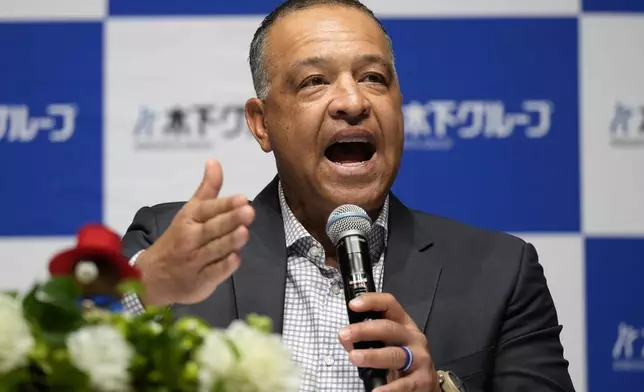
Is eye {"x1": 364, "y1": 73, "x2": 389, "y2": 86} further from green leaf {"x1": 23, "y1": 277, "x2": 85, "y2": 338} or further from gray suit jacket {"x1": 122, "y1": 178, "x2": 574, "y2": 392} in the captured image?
green leaf {"x1": 23, "y1": 277, "x2": 85, "y2": 338}

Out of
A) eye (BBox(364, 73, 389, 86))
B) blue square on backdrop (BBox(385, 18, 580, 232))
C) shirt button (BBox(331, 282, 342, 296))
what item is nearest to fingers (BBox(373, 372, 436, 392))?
shirt button (BBox(331, 282, 342, 296))

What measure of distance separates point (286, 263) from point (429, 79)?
1.02 meters

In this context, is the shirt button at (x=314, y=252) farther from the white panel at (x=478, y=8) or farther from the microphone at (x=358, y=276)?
the white panel at (x=478, y=8)

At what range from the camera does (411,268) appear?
6.85 ft

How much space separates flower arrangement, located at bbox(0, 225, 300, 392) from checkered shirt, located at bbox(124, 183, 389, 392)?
0.93m

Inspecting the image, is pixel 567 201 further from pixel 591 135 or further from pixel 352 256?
pixel 352 256

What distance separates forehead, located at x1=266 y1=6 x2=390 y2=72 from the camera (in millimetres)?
2100

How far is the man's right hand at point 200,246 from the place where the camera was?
129cm

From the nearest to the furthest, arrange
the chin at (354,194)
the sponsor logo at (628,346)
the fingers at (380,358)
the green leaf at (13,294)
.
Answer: the green leaf at (13,294), the fingers at (380,358), the chin at (354,194), the sponsor logo at (628,346)

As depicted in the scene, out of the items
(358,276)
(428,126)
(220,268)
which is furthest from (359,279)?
(428,126)

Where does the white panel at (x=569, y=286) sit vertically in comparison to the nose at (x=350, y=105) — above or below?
below

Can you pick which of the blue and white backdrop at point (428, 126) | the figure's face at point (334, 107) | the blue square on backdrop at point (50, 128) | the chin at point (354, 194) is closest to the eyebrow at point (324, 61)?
the figure's face at point (334, 107)

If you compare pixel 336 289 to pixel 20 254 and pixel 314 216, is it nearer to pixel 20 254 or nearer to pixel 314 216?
pixel 314 216

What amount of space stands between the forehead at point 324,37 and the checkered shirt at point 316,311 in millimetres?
372
